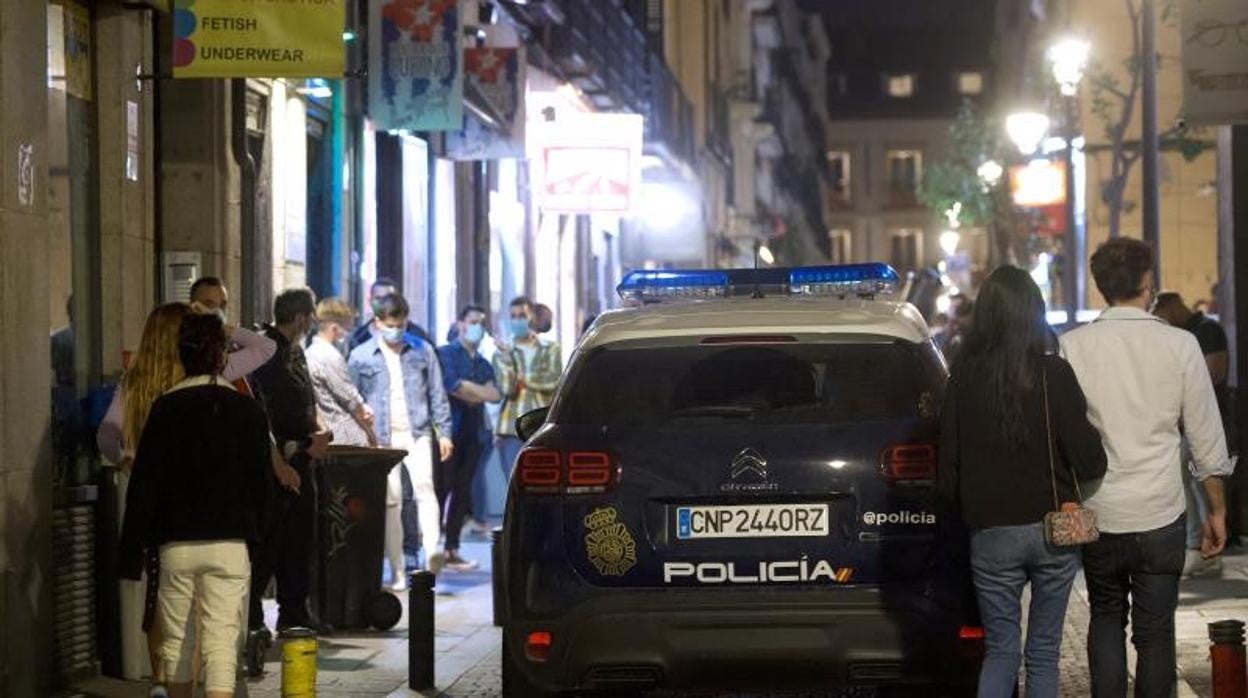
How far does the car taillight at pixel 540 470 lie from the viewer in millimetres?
9125

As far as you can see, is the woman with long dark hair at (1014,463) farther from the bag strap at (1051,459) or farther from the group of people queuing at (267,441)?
the group of people queuing at (267,441)

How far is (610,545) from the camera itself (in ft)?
29.7

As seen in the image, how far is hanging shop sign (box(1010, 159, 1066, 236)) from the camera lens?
5581 centimetres

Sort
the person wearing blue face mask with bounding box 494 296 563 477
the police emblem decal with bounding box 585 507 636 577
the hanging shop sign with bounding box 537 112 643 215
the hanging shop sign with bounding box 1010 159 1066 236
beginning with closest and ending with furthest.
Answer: the police emblem decal with bounding box 585 507 636 577
the person wearing blue face mask with bounding box 494 296 563 477
the hanging shop sign with bounding box 537 112 643 215
the hanging shop sign with bounding box 1010 159 1066 236

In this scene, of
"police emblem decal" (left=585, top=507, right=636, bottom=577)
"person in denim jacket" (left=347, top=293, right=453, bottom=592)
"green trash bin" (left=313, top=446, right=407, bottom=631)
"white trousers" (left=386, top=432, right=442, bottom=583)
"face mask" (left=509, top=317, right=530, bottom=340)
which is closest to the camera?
"police emblem decal" (left=585, top=507, right=636, bottom=577)

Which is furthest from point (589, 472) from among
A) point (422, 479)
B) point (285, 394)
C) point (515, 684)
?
point (422, 479)

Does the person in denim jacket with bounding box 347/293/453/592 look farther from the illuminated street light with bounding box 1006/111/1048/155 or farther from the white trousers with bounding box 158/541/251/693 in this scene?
the illuminated street light with bounding box 1006/111/1048/155

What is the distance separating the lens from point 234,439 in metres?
9.38

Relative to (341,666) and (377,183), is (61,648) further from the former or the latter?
(377,183)

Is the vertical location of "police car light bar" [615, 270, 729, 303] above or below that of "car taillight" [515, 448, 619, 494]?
above

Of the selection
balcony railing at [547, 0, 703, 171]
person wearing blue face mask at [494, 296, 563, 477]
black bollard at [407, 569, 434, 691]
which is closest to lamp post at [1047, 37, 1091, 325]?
balcony railing at [547, 0, 703, 171]

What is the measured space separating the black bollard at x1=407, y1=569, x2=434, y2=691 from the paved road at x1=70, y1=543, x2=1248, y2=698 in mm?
73

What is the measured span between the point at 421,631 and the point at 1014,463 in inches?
141

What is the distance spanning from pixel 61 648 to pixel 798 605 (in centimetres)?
433
